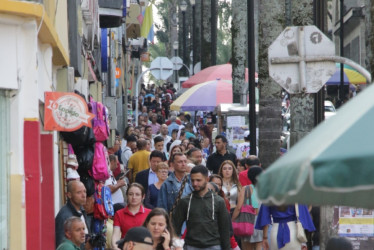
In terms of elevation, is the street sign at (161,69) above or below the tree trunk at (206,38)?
below

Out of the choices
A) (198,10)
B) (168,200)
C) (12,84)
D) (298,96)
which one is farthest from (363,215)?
(198,10)

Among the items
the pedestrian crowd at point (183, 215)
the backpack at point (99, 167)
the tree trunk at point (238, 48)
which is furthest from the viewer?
the tree trunk at point (238, 48)

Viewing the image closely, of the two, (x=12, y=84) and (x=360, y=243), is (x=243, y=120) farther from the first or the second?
(x=12, y=84)

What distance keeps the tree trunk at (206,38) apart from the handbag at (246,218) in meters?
29.0

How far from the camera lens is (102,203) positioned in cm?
1442

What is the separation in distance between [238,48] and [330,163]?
81.3ft

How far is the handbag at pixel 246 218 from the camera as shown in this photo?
14852mm

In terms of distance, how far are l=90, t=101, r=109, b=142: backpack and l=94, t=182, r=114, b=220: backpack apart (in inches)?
29.9

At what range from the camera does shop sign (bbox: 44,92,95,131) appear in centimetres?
1223

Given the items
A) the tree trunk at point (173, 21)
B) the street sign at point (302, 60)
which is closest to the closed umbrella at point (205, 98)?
the street sign at point (302, 60)

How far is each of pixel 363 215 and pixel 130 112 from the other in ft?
142

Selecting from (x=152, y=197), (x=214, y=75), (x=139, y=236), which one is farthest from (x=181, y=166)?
(x=214, y=75)

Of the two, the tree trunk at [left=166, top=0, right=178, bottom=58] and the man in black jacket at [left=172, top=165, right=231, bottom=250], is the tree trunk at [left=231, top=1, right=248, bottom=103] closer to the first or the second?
the man in black jacket at [left=172, top=165, right=231, bottom=250]

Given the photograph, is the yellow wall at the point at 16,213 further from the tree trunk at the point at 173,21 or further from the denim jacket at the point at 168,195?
the tree trunk at the point at 173,21
